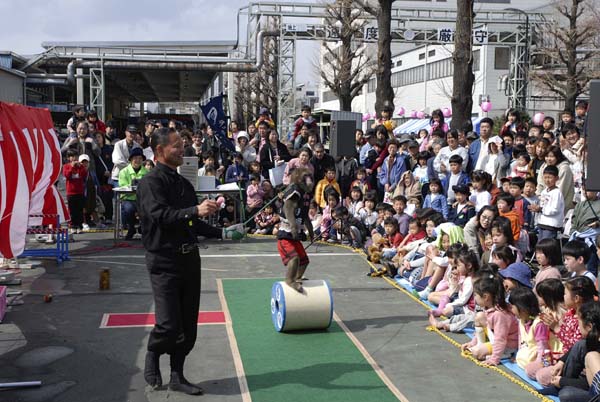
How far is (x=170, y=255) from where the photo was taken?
18.7ft

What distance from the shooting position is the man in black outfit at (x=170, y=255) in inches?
223

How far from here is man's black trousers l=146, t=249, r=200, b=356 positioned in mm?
5676

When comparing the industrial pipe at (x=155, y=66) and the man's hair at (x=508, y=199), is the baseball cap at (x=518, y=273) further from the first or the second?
the industrial pipe at (x=155, y=66)

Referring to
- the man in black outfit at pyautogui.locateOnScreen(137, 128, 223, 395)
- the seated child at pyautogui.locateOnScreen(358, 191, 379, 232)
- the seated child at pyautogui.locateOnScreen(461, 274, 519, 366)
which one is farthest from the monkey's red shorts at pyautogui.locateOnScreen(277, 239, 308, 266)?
the seated child at pyautogui.locateOnScreen(358, 191, 379, 232)

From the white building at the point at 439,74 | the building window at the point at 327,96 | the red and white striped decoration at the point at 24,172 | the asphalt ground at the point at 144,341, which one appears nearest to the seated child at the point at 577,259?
the asphalt ground at the point at 144,341

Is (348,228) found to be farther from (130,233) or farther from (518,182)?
(130,233)

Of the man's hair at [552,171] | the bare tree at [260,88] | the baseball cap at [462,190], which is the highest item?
the bare tree at [260,88]

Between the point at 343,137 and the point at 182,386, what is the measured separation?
887cm

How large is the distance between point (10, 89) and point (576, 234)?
66.1ft

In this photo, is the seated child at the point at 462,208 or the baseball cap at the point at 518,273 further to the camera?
the seated child at the point at 462,208

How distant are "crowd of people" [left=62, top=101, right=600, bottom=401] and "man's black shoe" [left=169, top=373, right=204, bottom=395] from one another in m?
2.87

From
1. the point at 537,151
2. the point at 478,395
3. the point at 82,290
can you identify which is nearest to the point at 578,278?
the point at 478,395

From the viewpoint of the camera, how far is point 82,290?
962 centimetres

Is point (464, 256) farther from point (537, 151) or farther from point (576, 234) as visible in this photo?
point (537, 151)
